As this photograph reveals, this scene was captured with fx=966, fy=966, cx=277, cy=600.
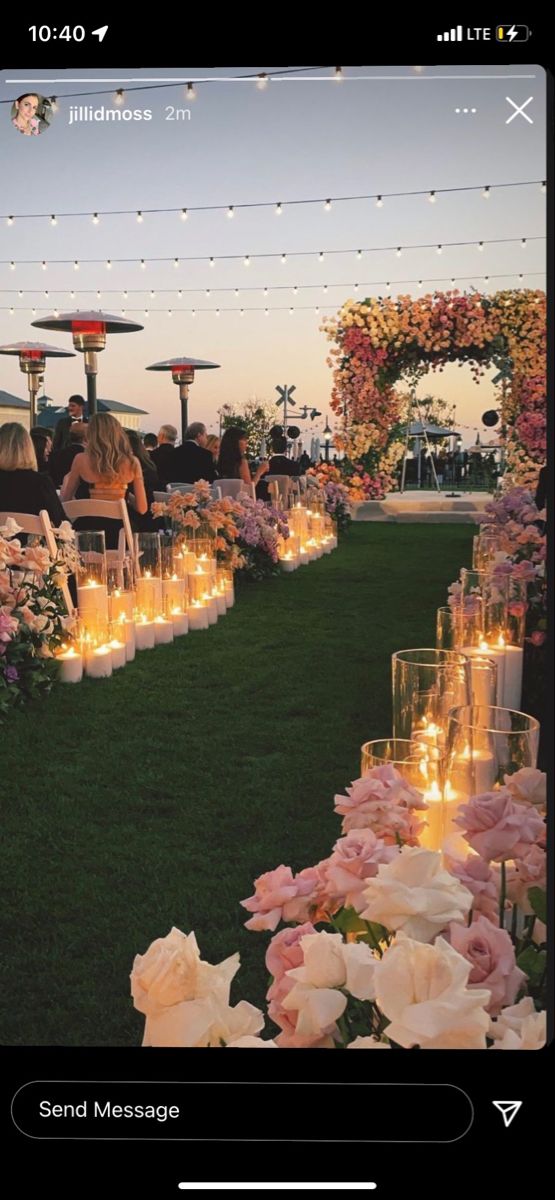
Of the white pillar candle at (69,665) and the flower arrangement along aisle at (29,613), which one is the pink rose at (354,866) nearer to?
the flower arrangement along aisle at (29,613)

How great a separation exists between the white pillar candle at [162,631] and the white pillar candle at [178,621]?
0.16 meters

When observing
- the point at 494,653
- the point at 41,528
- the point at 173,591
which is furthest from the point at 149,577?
the point at 494,653

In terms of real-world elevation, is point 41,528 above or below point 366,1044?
above

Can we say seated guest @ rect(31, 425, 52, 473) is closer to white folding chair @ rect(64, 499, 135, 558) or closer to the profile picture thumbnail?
white folding chair @ rect(64, 499, 135, 558)

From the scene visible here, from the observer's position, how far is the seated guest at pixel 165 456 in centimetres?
1084

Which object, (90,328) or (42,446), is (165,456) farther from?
(90,328)

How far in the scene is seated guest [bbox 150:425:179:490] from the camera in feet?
35.6

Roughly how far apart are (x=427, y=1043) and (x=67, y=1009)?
1.67m

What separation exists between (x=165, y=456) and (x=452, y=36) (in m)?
10.1

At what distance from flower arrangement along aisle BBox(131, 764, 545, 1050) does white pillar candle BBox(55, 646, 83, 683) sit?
4.57 metres

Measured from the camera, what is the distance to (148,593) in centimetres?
670

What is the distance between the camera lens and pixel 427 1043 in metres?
0.83

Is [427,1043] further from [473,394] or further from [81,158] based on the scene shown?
[473,394]

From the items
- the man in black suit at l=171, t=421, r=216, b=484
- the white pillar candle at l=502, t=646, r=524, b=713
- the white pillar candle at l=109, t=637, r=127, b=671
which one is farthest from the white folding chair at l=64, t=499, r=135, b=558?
the white pillar candle at l=502, t=646, r=524, b=713
